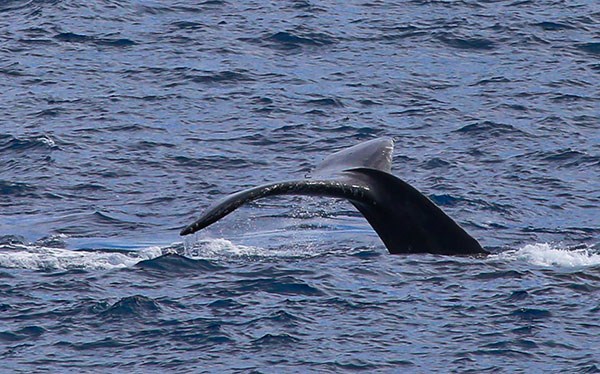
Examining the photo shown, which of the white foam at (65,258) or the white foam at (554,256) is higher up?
the white foam at (554,256)

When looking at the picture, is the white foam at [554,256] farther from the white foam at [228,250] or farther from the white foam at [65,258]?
the white foam at [65,258]

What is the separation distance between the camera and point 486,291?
1443cm

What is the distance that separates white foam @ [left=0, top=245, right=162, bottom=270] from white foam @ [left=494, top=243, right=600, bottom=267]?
12.3 ft

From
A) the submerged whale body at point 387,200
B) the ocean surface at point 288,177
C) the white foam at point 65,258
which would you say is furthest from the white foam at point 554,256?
the white foam at point 65,258

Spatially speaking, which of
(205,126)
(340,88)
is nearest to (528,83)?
(340,88)

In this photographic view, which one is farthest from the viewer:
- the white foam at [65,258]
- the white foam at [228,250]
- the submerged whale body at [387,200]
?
the white foam at [228,250]

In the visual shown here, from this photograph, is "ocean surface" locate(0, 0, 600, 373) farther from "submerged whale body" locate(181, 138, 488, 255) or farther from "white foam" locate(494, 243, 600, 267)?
"submerged whale body" locate(181, 138, 488, 255)

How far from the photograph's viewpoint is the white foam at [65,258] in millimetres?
15859

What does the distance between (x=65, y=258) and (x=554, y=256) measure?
199 inches

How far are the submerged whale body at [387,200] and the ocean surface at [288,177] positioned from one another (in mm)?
461

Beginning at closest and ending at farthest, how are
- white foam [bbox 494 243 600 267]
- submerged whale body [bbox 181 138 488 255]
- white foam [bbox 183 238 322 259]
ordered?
submerged whale body [bbox 181 138 488 255]
white foam [bbox 494 243 600 267]
white foam [bbox 183 238 322 259]

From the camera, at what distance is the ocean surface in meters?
13.3

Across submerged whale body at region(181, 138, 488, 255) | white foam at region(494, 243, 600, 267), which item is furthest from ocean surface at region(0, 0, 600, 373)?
submerged whale body at region(181, 138, 488, 255)

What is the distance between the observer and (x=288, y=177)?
69.9 feet
